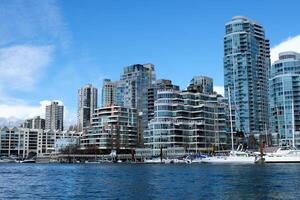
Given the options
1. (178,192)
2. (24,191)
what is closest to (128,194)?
(178,192)

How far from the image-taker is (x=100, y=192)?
249 feet

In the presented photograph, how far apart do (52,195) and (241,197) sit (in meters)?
27.8

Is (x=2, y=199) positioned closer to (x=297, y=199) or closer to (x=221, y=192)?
(x=221, y=192)

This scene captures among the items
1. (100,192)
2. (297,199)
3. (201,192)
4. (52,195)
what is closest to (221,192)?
(201,192)

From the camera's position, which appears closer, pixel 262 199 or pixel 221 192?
pixel 262 199

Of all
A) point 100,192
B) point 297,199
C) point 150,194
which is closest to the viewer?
point 297,199

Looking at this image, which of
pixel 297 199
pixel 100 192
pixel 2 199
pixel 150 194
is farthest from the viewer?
pixel 100 192

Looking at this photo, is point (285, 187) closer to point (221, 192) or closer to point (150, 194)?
point (221, 192)

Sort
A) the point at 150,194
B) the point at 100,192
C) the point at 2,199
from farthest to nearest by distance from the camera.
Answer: the point at 100,192 → the point at 150,194 → the point at 2,199

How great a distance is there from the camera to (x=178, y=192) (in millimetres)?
73625

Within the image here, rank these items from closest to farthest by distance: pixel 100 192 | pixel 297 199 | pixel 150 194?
1. pixel 297 199
2. pixel 150 194
3. pixel 100 192

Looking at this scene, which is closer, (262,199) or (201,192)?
(262,199)

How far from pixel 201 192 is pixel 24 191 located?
2895 cm

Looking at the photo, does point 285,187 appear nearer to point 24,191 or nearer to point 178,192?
point 178,192
